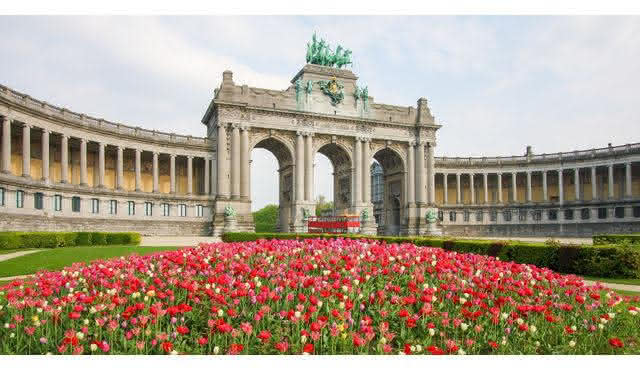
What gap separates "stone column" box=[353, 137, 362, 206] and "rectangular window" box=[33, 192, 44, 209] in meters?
42.5

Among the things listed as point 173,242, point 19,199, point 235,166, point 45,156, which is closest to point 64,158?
point 45,156

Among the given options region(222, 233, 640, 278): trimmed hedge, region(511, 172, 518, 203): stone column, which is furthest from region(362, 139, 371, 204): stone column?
region(222, 233, 640, 278): trimmed hedge

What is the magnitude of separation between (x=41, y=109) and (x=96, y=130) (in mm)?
8488

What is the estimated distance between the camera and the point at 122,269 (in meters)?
13.6

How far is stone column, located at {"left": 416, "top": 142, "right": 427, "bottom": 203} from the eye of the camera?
80.6m

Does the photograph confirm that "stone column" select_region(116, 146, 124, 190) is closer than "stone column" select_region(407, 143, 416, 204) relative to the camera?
Yes

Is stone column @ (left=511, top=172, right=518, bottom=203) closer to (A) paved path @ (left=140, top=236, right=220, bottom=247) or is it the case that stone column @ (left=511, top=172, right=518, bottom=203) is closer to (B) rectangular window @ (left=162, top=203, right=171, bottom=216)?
(A) paved path @ (left=140, top=236, right=220, bottom=247)

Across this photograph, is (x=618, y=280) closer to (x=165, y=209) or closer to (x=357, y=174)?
(x=357, y=174)

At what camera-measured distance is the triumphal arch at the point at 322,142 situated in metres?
68.9

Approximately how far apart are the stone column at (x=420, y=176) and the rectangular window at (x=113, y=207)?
46767mm

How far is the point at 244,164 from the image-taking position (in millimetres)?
69750

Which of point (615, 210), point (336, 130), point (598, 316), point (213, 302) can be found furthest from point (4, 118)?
point (615, 210)

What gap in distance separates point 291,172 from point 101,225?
91.6 ft

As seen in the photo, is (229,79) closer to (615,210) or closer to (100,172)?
(100,172)
